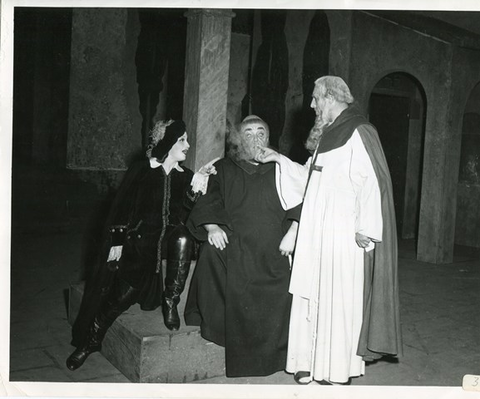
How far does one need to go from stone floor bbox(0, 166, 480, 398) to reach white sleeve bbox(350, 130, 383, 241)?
1.01 m

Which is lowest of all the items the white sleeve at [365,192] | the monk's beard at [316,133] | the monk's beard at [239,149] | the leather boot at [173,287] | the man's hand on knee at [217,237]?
the leather boot at [173,287]

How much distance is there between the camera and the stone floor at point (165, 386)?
137 inches

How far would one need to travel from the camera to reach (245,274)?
3.71 m

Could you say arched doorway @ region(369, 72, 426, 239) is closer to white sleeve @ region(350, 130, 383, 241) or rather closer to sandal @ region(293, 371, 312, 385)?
white sleeve @ region(350, 130, 383, 241)

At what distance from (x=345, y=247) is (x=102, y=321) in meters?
1.76

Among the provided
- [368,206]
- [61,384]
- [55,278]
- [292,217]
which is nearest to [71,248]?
[55,278]

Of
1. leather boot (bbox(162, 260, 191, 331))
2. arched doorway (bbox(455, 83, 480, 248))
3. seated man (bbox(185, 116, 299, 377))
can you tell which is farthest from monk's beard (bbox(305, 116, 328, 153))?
arched doorway (bbox(455, 83, 480, 248))

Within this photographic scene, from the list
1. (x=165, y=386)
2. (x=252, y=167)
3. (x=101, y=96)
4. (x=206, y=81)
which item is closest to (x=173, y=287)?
(x=165, y=386)

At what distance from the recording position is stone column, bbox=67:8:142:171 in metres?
8.51

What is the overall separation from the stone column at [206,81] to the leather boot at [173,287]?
85cm

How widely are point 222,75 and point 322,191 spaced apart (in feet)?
4.37

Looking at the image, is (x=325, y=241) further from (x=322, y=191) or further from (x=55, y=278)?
(x=55, y=278)

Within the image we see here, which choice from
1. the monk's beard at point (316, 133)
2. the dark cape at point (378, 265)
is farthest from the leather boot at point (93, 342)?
the monk's beard at point (316, 133)

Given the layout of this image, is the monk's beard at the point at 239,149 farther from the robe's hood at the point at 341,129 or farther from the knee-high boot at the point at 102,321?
the knee-high boot at the point at 102,321
